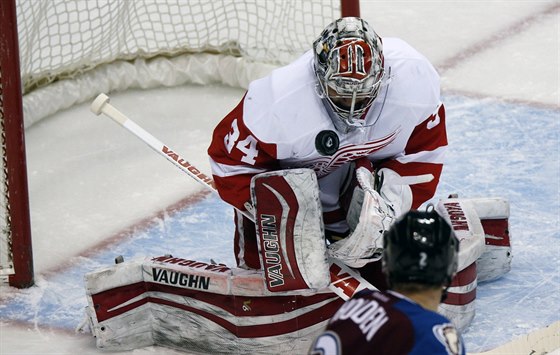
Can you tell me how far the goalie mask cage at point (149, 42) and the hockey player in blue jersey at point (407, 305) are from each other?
8.76 ft

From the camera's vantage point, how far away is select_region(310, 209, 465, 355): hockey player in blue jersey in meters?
1.96

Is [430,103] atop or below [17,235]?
atop

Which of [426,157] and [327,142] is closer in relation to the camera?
[327,142]

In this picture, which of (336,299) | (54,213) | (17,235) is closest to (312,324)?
(336,299)

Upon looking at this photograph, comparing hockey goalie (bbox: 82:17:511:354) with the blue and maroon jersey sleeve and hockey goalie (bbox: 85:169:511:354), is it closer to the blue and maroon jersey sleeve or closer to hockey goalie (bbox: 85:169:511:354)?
hockey goalie (bbox: 85:169:511:354)

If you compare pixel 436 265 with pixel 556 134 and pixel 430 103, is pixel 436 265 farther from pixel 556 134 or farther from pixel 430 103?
pixel 556 134

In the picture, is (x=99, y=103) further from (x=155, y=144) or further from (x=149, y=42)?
(x=149, y=42)

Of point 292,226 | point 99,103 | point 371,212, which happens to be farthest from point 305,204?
point 99,103

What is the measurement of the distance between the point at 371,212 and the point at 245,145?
345 millimetres

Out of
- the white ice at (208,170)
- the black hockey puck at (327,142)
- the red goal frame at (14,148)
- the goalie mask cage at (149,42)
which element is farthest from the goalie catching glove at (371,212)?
the goalie mask cage at (149,42)

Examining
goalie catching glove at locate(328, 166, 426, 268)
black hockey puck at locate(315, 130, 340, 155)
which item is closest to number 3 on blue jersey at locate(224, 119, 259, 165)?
black hockey puck at locate(315, 130, 340, 155)

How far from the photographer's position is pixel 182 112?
4.75 m

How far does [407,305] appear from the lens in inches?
79.0

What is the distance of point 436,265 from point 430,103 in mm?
1204
